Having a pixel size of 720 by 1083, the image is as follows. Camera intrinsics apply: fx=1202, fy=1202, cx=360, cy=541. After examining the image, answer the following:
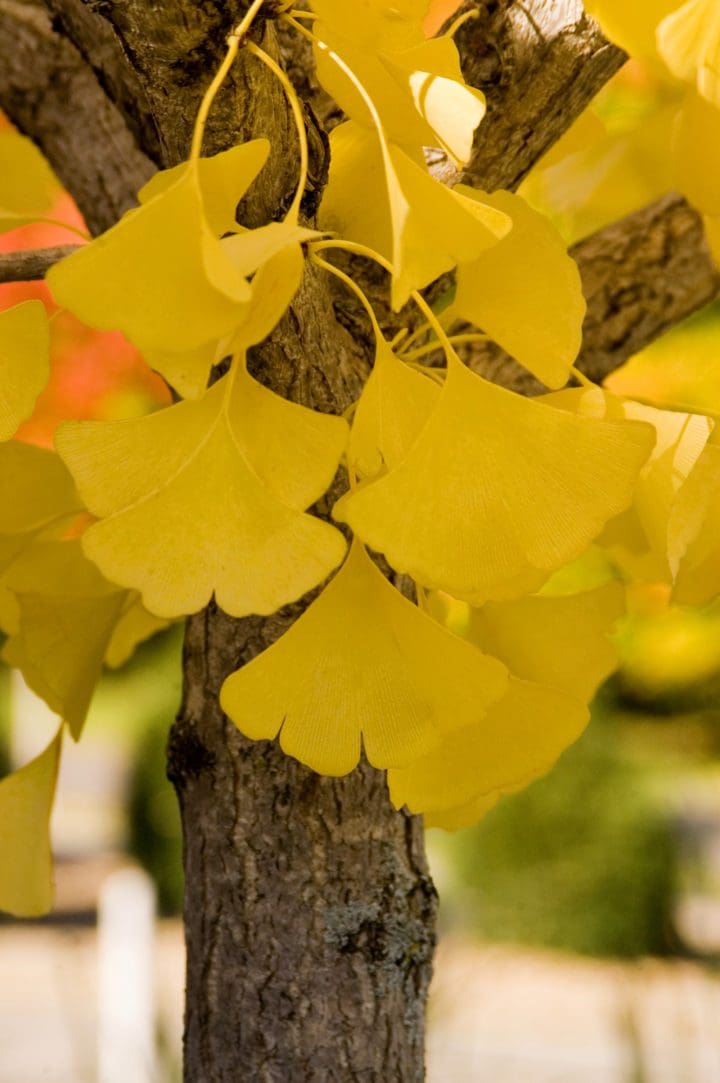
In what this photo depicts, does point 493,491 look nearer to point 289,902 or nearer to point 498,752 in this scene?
point 498,752

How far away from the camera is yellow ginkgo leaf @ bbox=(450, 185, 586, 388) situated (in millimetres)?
285

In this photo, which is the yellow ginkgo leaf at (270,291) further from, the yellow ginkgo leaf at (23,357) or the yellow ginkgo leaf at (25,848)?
the yellow ginkgo leaf at (25,848)

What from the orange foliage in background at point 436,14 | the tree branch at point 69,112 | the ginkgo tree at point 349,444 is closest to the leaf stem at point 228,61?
the ginkgo tree at point 349,444

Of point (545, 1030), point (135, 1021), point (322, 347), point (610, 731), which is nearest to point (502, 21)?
point (322, 347)

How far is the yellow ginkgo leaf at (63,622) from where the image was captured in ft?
1.30

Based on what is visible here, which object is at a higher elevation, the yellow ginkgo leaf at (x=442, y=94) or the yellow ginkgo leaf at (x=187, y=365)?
the yellow ginkgo leaf at (x=442, y=94)

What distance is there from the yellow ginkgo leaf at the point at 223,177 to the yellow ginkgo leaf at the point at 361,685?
0.10m

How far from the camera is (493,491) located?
0.26m

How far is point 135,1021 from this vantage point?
1.35 metres

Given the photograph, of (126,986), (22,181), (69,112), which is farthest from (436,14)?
(126,986)

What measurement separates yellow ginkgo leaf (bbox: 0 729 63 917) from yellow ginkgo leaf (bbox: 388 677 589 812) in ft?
0.58

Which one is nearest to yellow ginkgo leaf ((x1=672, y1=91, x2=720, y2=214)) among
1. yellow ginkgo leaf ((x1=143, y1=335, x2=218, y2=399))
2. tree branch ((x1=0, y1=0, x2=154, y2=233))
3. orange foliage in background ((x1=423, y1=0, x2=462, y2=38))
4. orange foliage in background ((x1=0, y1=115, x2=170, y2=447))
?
yellow ginkgo leaf ((x1=143, y1=335, x2=218, y2=399))

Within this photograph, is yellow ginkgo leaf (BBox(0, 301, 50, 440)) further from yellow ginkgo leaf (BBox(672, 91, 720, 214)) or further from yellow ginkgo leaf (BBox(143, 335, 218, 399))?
yellow ginkgo leaf (BBox(672, 91, 720, 214))

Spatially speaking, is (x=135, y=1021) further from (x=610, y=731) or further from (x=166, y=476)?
(x=166, y=476)
